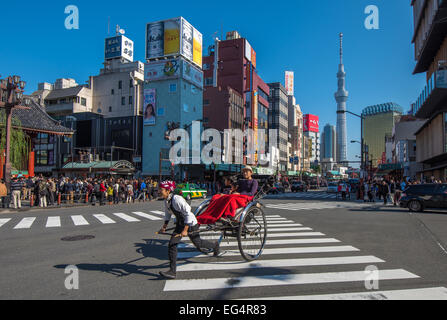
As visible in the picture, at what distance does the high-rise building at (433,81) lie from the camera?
1228 inches

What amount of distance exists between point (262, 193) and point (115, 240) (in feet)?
14.7

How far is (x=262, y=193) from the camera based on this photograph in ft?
24.6

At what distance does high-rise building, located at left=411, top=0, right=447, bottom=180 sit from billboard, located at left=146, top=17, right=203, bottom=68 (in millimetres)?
35994

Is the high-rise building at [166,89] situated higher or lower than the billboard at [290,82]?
lower

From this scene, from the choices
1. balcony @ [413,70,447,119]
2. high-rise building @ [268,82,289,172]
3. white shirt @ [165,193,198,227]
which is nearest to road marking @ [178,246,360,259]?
white shirt @ [165,193,198,227]

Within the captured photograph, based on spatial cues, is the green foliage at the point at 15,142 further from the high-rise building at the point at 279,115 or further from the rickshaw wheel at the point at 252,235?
the high-rise building at the point at 279,115

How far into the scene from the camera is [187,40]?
57.4 meters

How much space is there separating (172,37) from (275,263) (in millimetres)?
56470

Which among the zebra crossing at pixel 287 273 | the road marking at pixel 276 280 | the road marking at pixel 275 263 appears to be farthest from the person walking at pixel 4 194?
the road marking at pixel 276 280

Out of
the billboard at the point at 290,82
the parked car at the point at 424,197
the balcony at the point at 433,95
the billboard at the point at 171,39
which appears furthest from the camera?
the billboard at the point at 290,82

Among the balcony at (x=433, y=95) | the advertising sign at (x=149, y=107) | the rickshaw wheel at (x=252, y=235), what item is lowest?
the rickshaw wheel at (x=252, y=235)

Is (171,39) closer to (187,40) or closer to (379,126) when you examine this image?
(187,40)

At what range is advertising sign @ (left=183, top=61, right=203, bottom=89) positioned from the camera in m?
56.5

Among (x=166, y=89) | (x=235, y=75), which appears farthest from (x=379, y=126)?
(x=166, y=89)
